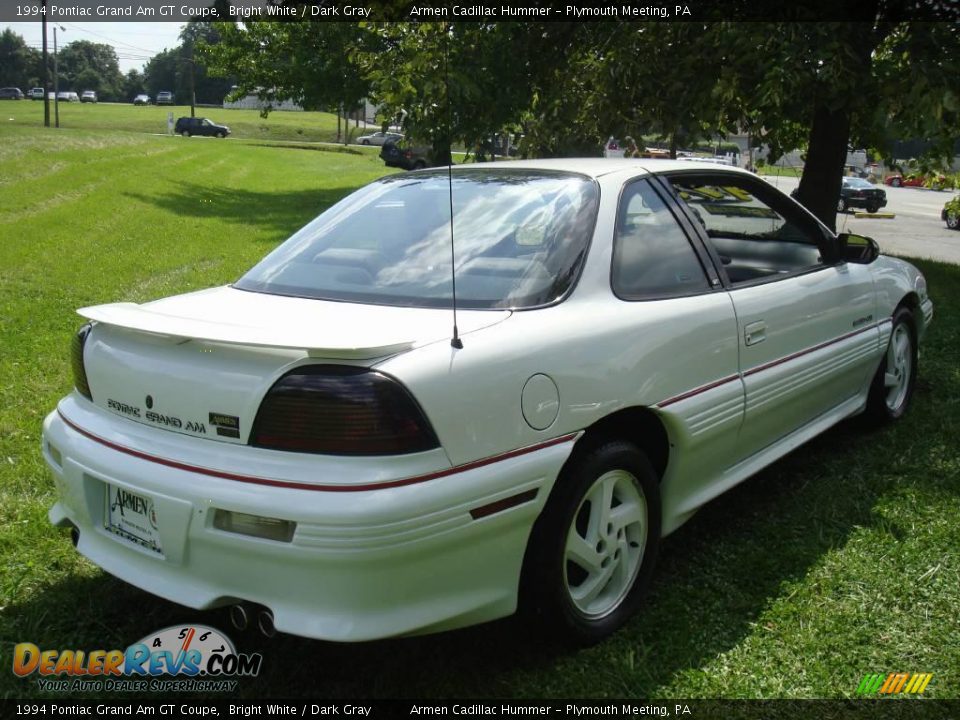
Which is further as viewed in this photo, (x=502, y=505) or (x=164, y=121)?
(x=164, y=121)

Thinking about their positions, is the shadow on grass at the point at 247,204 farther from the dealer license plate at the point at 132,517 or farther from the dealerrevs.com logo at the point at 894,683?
the dealerrevs.com logo at the point at 894,683

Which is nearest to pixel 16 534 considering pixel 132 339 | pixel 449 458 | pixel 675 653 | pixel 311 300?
pixel 132 339

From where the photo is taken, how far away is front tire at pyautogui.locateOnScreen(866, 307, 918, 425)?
5.03 meters

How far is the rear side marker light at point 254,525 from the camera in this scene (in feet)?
7.62

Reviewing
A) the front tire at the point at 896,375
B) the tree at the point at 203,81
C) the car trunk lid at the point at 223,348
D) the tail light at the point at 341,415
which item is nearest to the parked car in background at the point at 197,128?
the tree at the point at 203,81

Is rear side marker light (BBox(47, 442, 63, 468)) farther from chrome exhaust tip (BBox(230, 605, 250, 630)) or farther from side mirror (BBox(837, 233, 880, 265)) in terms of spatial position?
side mirror (BBox(837, 233, 880, 265))

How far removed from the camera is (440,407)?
239cm

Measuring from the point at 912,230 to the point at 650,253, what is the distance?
2400 centimetres

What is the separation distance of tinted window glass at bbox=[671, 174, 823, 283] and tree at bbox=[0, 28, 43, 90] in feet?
370

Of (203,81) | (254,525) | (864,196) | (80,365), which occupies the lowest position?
(254,525)

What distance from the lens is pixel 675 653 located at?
9.76ft

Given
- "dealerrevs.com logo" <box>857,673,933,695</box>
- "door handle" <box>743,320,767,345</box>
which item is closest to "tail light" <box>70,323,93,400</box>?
"door handle" <box>743,320,767,345</box>

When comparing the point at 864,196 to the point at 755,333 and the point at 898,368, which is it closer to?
the point at 898,368

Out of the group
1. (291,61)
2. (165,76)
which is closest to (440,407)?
(291,61)
